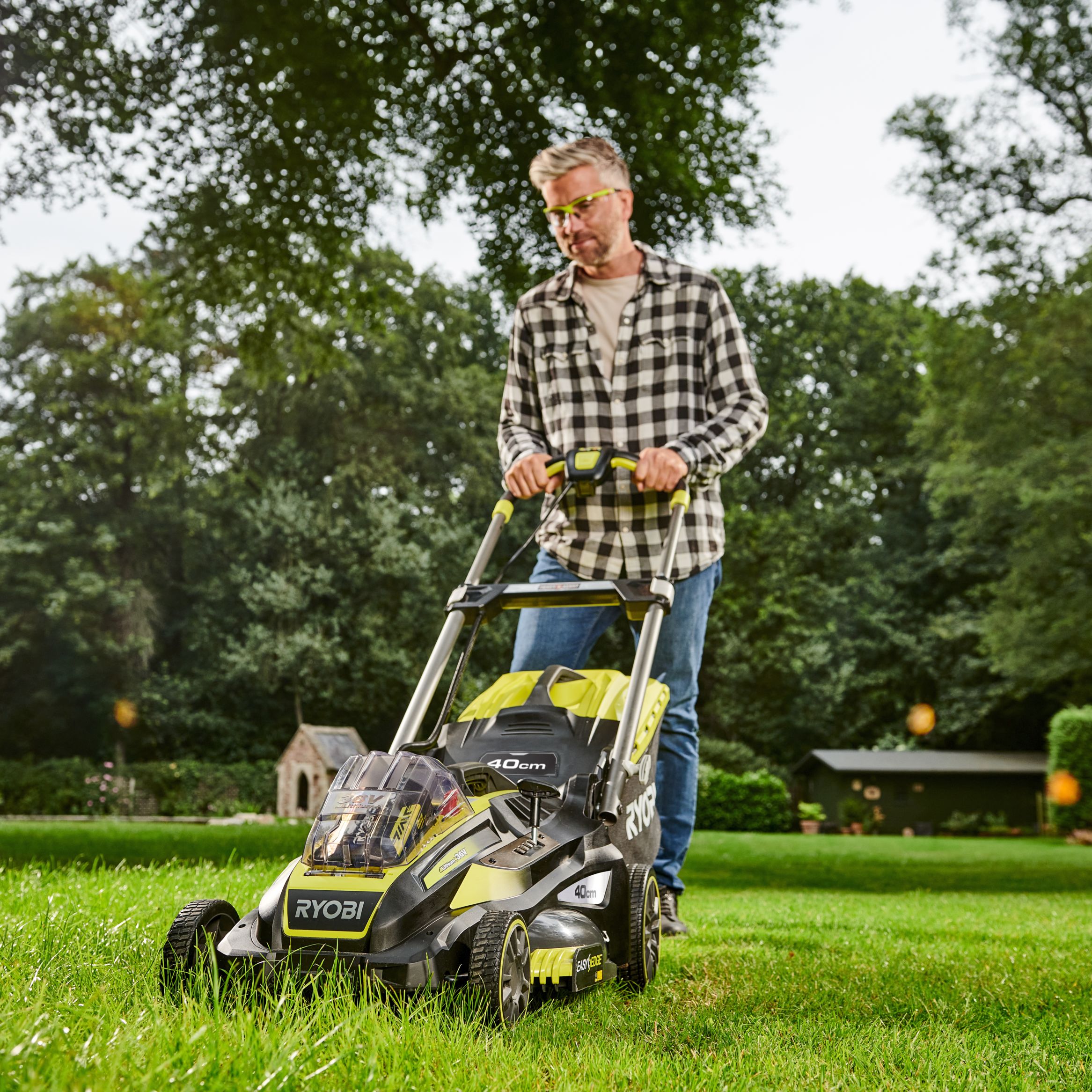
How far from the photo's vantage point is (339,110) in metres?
13.1

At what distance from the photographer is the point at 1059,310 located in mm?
21719

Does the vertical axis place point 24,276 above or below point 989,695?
above

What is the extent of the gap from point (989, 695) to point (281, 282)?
24813mm

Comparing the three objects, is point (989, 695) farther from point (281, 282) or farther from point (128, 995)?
point (128, 995)

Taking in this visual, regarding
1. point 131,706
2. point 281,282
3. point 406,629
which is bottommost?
point 131,706

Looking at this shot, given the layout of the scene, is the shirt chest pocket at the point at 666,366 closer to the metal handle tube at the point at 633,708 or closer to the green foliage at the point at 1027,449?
the metal handle tube at the point at 633,708

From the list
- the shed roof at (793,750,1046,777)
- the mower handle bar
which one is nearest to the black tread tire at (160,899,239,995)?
the mower handle bar

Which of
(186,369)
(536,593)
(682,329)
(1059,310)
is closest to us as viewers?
(536,593)

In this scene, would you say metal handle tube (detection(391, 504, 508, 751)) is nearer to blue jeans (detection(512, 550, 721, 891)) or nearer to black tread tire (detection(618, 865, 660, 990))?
blue jeans (detection(512, 550, 721, 891))

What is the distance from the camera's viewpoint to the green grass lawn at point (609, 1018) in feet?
5.66

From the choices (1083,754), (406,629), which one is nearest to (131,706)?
(406,629)

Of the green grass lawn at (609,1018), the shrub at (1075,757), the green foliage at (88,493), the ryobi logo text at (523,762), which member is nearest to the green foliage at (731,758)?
the shrub at (1075,757)

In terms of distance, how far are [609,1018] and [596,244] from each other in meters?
2.42

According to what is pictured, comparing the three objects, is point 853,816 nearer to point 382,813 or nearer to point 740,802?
point 740,802
